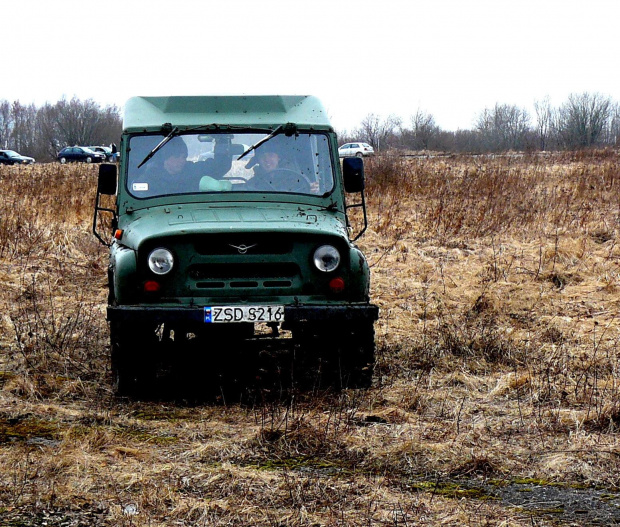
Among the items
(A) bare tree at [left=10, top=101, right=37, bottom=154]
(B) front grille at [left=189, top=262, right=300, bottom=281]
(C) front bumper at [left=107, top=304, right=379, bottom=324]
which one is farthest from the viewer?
(A) bare tree at [left=10, top=101, right=37, bottom=154]

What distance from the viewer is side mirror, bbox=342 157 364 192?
22.8ft

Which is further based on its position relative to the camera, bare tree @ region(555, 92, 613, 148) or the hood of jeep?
bare tree @ region(555, 92, 613, 148)

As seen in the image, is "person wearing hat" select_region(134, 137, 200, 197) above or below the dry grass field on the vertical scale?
above

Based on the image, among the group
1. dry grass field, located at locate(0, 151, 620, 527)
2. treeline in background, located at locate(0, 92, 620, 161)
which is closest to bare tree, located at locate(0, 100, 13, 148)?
treeline in background, located at locate(0, 92, 620, 161)

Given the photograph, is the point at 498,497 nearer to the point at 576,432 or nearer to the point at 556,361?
the point at 576,432

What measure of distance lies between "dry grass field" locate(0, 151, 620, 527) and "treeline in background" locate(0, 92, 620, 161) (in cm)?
3292

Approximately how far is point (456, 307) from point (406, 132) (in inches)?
2000

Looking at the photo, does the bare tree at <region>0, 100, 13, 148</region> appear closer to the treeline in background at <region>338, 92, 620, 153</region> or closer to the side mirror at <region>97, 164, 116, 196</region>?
the treeline in background at <region>338, 92, 620, 153</region>

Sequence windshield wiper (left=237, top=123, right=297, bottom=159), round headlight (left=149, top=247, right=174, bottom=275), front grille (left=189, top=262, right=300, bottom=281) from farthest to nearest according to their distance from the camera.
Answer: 1. windshield wiper (left=237, top=123, right=297, bottom=159)
2. front grille (left=189, top=262, right=300, bottom=281)
3. round headlight (left=149, top=247, right=174, bottom=275)

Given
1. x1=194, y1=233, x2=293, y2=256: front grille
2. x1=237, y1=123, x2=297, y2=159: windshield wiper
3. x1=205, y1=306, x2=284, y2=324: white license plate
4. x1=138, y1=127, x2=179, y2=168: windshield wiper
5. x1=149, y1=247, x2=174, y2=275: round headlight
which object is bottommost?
x1=205, y1=306, x2=284, y2=324: white license plate

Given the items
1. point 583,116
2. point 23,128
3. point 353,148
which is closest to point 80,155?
point 353,148

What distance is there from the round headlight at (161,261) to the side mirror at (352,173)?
1.76 meters

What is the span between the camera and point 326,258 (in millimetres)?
6031

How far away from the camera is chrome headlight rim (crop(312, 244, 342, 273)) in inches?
237
